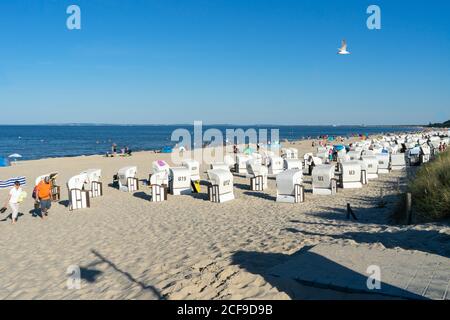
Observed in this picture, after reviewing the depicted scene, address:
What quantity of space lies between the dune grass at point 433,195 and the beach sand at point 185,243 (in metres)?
0.75

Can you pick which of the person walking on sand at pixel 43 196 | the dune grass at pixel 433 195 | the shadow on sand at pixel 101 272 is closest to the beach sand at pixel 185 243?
the shadow on sand at pixel 101 272

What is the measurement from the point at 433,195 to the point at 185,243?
5468 mm

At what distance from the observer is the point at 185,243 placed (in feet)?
26.5

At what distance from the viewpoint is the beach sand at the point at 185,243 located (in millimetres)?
5301

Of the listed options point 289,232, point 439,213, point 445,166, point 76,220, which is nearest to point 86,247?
point 76,220

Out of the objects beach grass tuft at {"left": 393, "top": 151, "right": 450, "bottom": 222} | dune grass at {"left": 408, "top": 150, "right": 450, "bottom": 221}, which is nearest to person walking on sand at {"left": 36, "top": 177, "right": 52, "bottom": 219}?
beach grass tuft at {"left": 393, "top": 151, "right": 450, "bottom": 222}

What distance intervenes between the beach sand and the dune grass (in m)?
0.75

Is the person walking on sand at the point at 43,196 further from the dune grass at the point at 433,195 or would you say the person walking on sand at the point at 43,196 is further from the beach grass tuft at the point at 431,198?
the dune grass at the point at 433,195

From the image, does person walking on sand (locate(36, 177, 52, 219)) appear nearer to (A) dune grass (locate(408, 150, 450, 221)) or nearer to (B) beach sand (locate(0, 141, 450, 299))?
(B) beach sand (locate(0, 141, 450, 299))

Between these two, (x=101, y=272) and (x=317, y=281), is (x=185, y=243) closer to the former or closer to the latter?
(x=101, y=272)

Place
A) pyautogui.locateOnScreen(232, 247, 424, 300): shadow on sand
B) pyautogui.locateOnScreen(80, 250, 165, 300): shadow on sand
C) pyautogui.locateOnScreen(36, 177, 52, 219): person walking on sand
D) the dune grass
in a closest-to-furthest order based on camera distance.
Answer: pyautogui.locateOnScreen(232, 247, 424, 300): shadow on sand → pyautogui.locateOnScreen(80, 250, 165, 300): shadow on sand → the dune grass → pyautogui.locateOnScreen(36, 177, 52, 219): person walking on sand

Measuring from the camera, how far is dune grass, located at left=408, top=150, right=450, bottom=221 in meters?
8.20

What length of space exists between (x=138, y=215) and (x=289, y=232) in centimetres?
510
